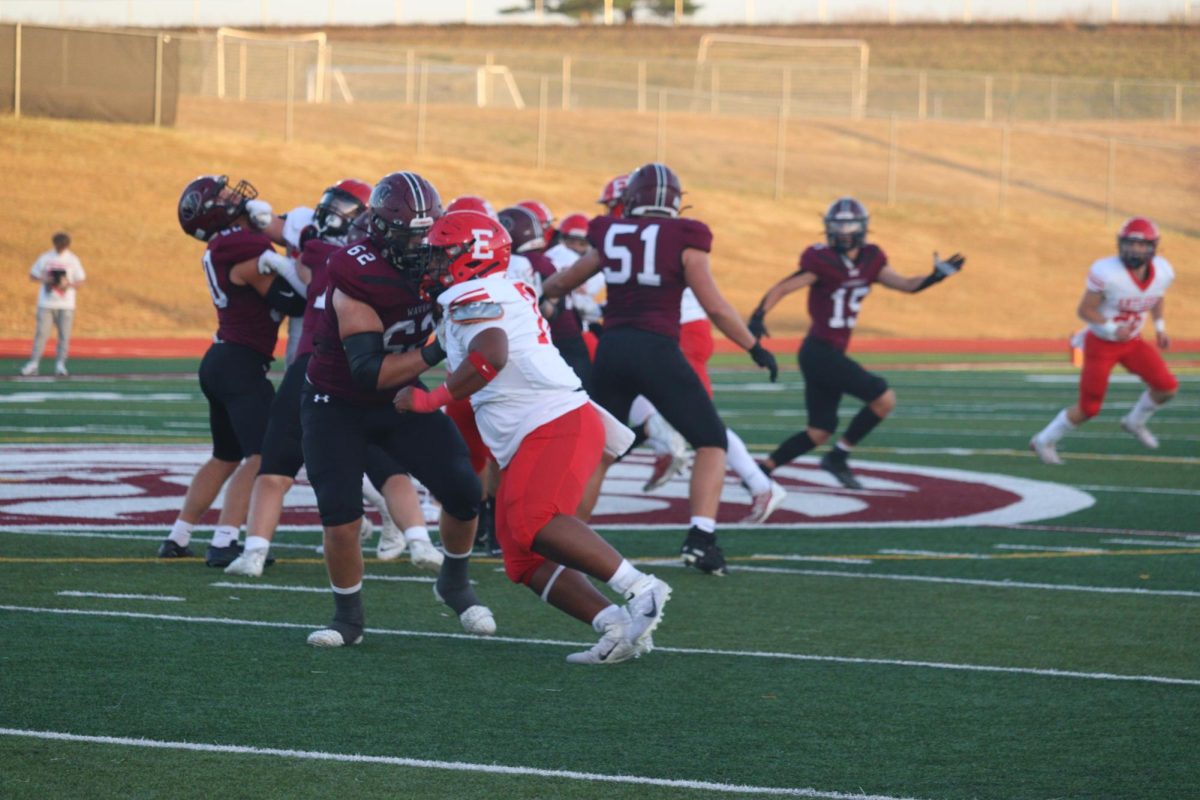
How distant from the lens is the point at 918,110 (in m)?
56.2

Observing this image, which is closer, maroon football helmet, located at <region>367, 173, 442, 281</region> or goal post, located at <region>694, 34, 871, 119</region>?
maroon football helmet, located at <region>367, 173, 442, 281</region>

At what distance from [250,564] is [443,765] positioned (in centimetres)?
352

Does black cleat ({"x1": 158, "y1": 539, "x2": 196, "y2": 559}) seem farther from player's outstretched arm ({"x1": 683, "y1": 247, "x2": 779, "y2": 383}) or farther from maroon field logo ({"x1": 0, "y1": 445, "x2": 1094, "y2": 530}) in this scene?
player's outstretched arm ({"x1": 683, "y1": 247, "x2": 779, "y2": 383})

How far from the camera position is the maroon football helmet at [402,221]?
6.72 metres

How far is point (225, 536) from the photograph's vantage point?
8.77 m

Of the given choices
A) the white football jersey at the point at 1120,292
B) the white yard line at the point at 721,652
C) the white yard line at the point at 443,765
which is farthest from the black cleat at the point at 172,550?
the white football jersey at the point at 1120,292

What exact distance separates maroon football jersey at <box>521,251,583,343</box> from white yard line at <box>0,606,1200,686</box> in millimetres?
3229

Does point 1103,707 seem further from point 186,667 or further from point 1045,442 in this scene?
point 1045,442

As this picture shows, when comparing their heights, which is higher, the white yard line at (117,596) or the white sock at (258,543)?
the white sock at (258,543)

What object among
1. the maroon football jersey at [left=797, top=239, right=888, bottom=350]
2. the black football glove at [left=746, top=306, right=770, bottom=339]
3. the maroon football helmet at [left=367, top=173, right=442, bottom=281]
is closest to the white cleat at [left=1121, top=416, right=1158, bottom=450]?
the maroon football jersey at [left=797, top=239, right=888, bottom=350]

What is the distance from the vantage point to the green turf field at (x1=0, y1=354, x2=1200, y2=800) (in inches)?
200

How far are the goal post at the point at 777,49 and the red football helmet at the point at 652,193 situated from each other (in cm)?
5235

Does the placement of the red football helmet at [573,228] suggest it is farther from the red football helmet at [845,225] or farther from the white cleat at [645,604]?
the white cleat at [645,604]

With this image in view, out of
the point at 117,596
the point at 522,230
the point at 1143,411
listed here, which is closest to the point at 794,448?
the point at 522,230
